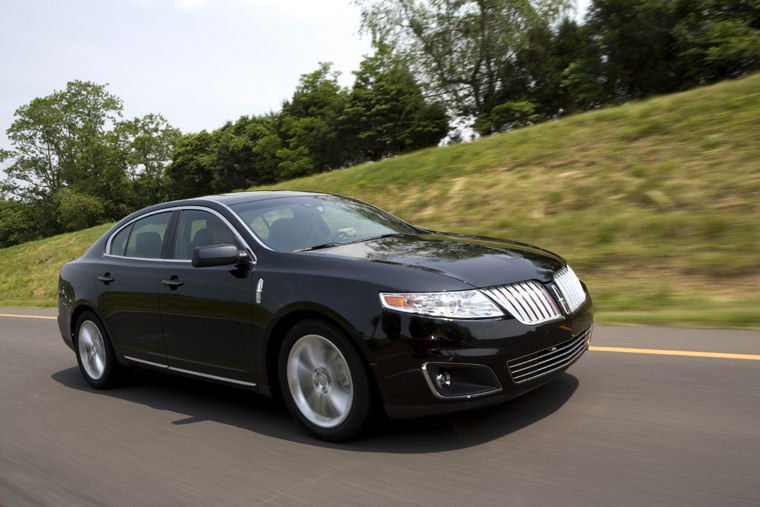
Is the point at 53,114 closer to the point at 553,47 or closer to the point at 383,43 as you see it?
the point at 383,43

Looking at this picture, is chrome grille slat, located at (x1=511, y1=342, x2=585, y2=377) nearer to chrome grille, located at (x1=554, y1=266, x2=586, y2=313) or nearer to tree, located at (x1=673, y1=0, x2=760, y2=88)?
chrome grille, located at (x1=554, y1=266, x2=586, y2=313)

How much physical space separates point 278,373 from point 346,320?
2.50 feet

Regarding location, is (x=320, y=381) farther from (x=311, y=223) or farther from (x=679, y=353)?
(x=679, y=353)

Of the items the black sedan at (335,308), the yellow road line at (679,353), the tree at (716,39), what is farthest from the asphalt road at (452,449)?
the tree at (716,39)

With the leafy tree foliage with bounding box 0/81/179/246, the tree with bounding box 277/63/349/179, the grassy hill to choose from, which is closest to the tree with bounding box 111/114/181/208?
the leafy tree foliage with bounding box 0/81/179/246

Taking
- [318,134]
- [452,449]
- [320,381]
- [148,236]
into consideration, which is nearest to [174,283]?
[148,236]

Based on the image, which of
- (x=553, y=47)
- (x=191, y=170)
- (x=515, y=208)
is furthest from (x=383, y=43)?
(x=191, y=170)

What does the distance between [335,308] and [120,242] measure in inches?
116

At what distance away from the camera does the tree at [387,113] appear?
41.2 metres

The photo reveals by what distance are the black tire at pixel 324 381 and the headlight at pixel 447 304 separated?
39 cm

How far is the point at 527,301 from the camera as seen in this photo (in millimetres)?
3762

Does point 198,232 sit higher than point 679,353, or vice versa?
point 198,232

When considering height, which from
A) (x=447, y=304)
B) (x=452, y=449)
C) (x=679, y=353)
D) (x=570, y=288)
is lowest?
(x=679, y=353)

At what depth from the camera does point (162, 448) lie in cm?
420
